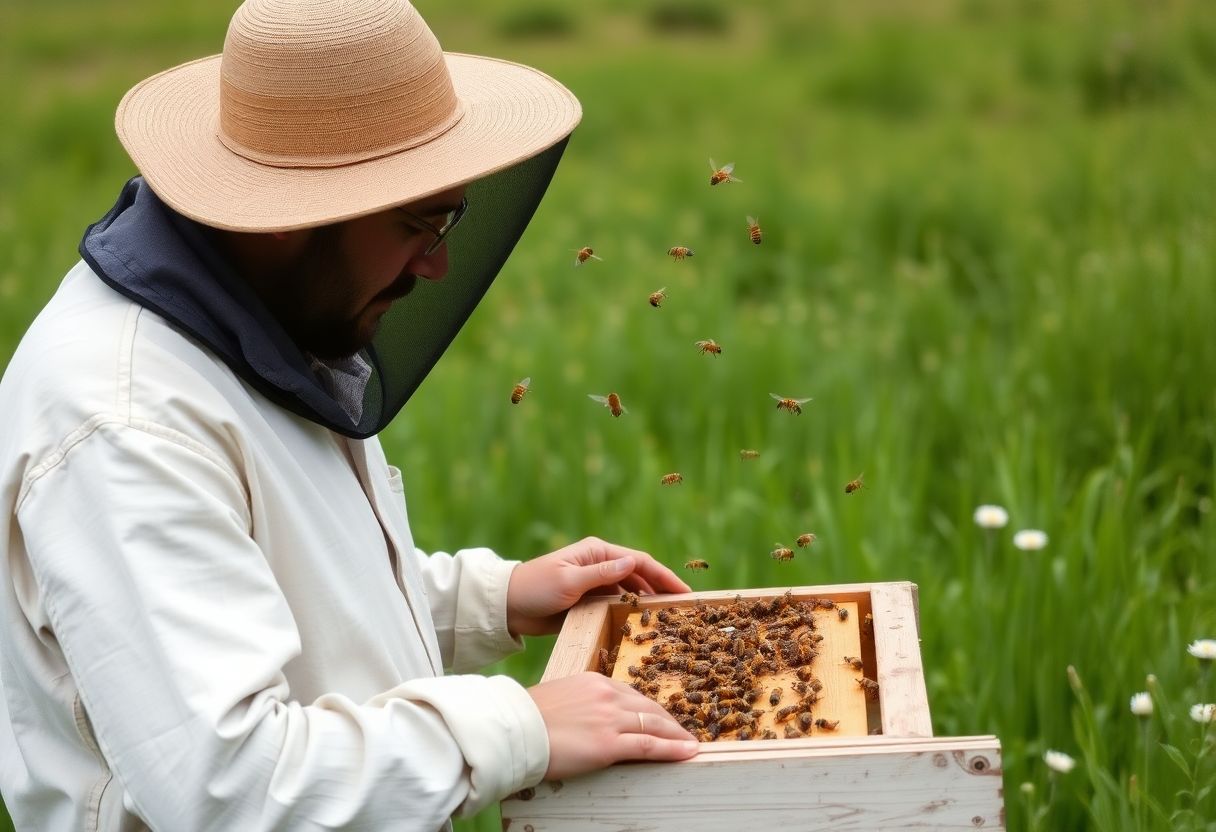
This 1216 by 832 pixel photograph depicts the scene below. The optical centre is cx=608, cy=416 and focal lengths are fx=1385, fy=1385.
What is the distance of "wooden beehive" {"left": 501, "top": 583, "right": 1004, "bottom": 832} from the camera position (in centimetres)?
169

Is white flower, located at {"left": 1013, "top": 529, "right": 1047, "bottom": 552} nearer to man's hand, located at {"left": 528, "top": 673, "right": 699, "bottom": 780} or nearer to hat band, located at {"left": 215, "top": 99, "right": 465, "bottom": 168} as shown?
man's hand, located at {"left": 528, "top": 673, "right": 699, "bottom": 780}

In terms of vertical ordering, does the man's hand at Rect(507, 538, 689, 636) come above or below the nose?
below

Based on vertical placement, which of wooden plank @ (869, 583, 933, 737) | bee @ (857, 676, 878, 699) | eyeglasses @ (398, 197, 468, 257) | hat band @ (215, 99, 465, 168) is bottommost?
bee @ (857, 676, 878, 699)

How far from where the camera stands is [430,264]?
206 centimetres

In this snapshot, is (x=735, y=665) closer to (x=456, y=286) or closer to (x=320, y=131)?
(x=456, y=286)

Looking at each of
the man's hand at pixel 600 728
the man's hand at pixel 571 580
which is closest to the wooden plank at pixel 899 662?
the man's hand at pixel 600 728

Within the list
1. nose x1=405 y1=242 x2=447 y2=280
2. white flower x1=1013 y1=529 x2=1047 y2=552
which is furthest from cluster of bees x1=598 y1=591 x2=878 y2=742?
white flower x1=1013 y1=529 x2=1047 y2=552

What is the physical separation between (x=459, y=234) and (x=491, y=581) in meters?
0.62

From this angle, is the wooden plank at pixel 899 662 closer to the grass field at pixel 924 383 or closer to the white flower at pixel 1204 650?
the grass field at pixel 924 383

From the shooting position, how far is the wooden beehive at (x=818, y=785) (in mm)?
1687

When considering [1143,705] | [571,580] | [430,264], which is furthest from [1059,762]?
[430,264]

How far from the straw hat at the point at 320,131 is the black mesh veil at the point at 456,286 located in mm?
290

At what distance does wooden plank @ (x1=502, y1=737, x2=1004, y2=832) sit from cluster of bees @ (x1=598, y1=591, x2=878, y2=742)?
0.15 m

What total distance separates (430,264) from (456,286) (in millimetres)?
334
